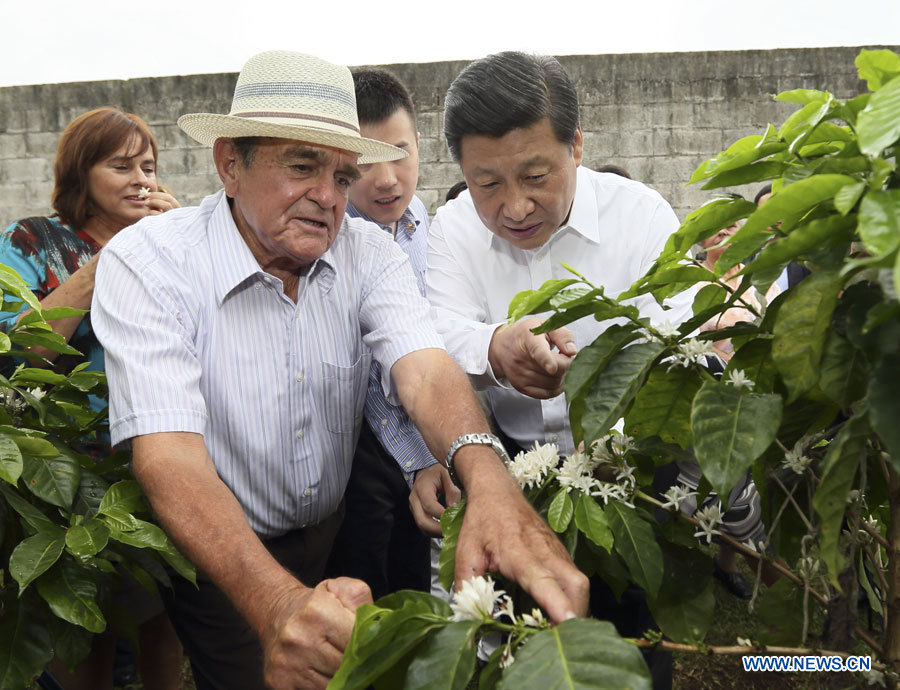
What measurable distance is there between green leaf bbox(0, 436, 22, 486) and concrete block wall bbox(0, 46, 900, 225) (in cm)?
501

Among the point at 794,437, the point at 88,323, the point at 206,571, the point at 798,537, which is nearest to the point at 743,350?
the point at 794,437

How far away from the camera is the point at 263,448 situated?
6.40 ft

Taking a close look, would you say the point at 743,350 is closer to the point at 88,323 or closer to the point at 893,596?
the point at 893,596

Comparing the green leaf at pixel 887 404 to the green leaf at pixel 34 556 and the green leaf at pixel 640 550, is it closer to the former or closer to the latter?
the green leaf at pixel 640 550

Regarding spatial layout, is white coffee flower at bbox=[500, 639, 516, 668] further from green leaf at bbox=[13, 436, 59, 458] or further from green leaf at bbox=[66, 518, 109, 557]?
green leaf at bbox=[13, 436, 59, 458]

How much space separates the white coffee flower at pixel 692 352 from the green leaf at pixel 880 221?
0.40 metres

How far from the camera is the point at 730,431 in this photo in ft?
3.06

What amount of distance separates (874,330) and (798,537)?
1.47 ft

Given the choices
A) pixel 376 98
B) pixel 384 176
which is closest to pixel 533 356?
pixel 384 176

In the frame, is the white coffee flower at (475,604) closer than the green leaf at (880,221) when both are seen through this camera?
No

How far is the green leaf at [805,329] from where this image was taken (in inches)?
33.8

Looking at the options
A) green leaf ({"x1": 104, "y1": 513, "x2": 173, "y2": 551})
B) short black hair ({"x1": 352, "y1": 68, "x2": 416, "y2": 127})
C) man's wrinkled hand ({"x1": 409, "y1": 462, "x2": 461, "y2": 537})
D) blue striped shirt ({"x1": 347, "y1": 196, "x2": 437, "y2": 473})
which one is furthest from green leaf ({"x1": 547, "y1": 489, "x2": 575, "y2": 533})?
short black hair ({"x1": 352, "y1": 68, "x2": 416, "y2": 127})

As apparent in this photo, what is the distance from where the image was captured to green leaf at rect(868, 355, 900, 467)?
73 centimetres

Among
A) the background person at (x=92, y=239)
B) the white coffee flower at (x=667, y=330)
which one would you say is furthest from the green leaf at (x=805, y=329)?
the background person at (x=92, y=239)
